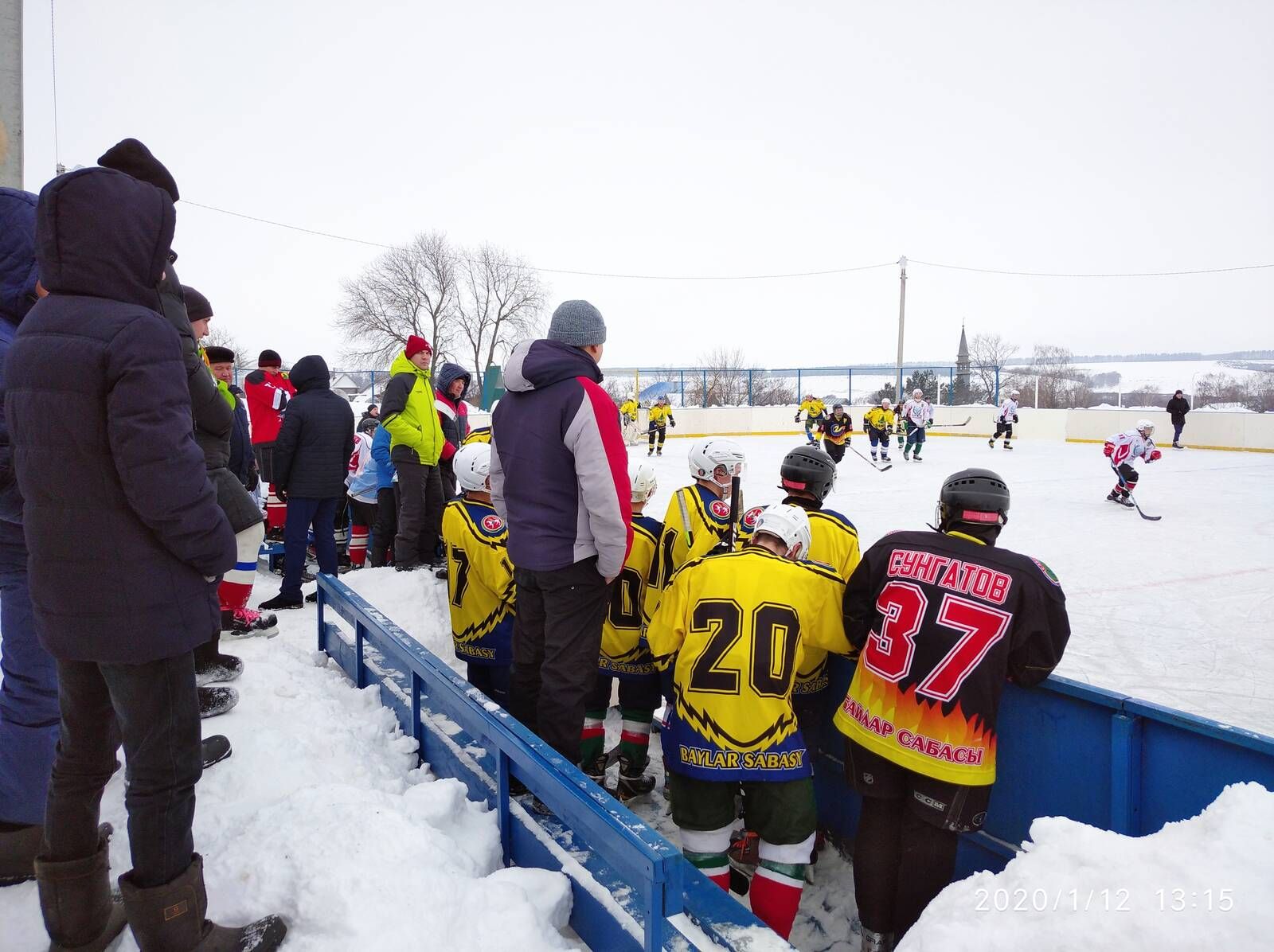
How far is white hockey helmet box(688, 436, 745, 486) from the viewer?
3.35 m

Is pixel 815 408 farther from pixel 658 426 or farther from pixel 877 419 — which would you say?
pixel 658 426

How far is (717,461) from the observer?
132 inches

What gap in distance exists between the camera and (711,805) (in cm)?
232

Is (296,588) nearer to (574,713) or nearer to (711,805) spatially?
(574,713)

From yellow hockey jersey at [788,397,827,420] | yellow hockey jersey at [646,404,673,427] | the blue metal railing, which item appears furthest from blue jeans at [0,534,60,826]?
yellow hockey jersey at [646,404,673,427]

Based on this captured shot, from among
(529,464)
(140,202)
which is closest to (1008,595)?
(529,464)

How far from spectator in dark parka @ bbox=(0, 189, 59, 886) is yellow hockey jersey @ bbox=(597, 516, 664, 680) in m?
1.81

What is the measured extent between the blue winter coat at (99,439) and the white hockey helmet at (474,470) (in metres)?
1.88

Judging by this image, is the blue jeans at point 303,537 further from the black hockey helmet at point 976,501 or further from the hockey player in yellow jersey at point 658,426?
the hockey player in yellow jersey at point 658,426

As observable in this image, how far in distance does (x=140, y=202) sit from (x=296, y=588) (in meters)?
3.54

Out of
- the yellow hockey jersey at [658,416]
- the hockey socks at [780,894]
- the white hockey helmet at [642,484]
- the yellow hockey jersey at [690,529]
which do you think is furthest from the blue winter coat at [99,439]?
the yellow hockey jersey at [658,416]

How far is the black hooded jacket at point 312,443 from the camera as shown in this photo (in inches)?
178

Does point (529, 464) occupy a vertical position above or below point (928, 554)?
above

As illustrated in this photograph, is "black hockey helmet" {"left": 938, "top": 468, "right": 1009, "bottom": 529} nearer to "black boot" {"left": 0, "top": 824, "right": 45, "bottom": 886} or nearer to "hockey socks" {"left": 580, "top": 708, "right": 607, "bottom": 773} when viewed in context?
Result: "hockey socks" {"left": 580, "top": 708, "right": 607, "bottom": 773}
